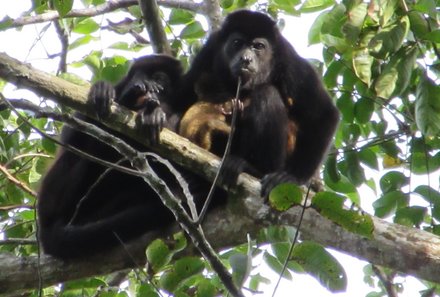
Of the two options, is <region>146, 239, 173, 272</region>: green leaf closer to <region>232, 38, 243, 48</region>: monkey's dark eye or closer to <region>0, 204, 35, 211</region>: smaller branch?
<region>0, 204, 35, 211</region>: smaller branch

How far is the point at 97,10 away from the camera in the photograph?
4.66 m

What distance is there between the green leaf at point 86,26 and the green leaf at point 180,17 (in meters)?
0.46

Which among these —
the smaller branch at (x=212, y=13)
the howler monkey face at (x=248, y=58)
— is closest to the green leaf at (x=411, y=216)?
the howler monkey face at (x=248, y=58)

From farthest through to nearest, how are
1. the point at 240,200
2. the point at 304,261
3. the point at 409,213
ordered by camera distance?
the point at 409,213
the point at 240,200
the point at 304,261

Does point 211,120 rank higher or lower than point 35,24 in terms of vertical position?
lower

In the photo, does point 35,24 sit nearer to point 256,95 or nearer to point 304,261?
point 256,95

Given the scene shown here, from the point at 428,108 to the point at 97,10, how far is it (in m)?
2.25

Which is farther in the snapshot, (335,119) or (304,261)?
(335,119)

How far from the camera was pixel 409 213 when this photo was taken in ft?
11.7

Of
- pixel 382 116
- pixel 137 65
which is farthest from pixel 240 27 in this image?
pixel 382 116

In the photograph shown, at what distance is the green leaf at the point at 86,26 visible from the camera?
4652 millimetres

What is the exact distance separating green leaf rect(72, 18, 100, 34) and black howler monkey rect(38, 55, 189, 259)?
460 millimetres

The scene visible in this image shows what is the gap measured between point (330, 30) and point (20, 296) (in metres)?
1.94

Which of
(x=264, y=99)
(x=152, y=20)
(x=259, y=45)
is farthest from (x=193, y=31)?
(x=264, y=99)
